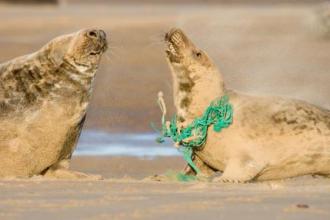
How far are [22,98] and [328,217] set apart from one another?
271 cm

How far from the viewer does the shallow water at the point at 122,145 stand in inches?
500

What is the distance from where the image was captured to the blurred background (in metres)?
13.2

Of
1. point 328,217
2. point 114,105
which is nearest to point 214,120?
point 328,217

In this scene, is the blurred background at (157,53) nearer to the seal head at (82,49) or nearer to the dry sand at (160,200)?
the seal head at (82,49)

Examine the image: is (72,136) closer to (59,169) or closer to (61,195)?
(59,169)

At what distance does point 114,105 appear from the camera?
52.7ft

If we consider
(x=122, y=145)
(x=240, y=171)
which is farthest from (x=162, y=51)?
(x=240, y=171)

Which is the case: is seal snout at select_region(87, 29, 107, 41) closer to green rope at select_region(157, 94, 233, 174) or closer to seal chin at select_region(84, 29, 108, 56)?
seal chin at select_region(84, 29, 108, 56)

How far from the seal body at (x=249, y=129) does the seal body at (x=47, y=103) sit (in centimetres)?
55

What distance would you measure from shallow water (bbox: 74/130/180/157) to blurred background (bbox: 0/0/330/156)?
0.04 feet

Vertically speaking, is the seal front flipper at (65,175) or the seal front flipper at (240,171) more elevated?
the seal front flipper at (240,171)

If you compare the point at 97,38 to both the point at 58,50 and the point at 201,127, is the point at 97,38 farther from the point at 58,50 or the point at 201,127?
the point at 201,127

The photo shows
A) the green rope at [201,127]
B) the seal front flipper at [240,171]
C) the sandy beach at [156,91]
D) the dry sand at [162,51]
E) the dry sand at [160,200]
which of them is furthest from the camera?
the dry sand at [162,51]

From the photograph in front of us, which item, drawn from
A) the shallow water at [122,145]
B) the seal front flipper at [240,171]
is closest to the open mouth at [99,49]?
the seal front flipper at [240,171]
